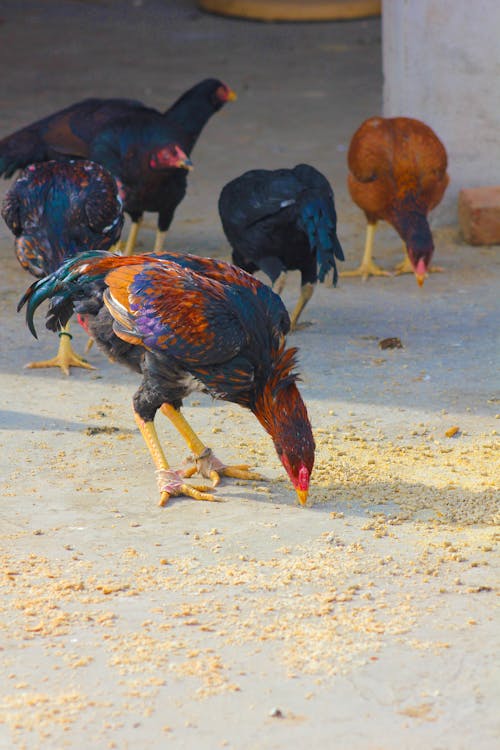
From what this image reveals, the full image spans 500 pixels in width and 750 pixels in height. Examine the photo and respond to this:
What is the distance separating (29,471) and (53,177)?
6.26 feet

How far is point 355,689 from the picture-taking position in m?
3.38

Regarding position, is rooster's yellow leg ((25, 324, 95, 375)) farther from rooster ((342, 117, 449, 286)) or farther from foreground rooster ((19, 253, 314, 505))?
rooster ((342, 117, 449, 286))

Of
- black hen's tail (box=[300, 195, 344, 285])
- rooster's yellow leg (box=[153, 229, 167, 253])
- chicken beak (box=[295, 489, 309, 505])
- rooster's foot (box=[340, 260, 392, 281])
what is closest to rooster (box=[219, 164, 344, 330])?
black hen's tail (box=[300, 195, 344, 285])

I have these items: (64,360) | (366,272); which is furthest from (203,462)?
(366,272)

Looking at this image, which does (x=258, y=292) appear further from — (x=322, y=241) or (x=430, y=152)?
(x=430, y=152)

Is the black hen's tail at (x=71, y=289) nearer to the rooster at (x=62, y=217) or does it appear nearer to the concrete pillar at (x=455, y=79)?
the rooster at (x=62, y=217)

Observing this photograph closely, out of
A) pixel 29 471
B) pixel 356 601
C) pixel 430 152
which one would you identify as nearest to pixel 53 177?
pixel 29 471

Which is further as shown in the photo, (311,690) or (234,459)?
(234,459)

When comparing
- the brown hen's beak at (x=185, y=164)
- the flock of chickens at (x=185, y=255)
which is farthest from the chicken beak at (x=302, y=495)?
the brown hen's beak at (x=185, y=164)

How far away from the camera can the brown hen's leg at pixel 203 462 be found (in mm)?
4922

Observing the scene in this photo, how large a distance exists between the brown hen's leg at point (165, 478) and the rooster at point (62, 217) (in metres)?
1.43

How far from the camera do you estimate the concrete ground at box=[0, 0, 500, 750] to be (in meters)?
3.29

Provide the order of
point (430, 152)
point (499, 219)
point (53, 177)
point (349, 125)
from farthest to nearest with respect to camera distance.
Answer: point (349, 125) < point (499, 219) < point (430, 152) < point (53, 177)

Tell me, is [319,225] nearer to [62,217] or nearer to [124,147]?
[62,217]
